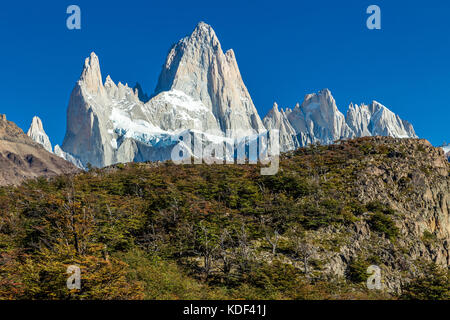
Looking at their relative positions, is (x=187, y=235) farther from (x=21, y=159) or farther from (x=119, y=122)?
(x=119, y=122)

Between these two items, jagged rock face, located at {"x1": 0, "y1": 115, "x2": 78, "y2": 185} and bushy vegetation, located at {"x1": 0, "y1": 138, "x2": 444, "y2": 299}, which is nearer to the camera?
bushy vegetation, located at {"x1": 0, "y1": 138, "x2": 444, "y2": 299}

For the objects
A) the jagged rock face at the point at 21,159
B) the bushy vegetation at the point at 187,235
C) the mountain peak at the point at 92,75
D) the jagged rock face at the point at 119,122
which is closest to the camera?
the bushy vegetation at the point at 187,235

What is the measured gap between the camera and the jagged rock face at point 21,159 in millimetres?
135875

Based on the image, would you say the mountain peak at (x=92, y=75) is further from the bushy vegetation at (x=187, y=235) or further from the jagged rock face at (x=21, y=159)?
the bushy vegetation at (x=187, y=235)

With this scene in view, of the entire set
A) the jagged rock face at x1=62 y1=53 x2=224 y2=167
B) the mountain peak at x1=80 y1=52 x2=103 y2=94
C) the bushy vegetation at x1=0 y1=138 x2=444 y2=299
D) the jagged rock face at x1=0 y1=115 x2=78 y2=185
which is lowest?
the bushy vegetation at x1=0 y1=138 x2=444 y2=299

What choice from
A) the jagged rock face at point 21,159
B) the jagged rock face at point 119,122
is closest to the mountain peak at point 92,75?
the jagged rock face at point 119,122

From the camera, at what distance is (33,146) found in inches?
6422

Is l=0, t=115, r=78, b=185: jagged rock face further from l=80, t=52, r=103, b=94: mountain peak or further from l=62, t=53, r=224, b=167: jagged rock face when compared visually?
l=80, t=52, r=103, b=94: mountain peak

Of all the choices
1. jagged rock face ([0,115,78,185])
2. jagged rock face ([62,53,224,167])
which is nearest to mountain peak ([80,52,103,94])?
jagged rock face ([62,53,224,167])

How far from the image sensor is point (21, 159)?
14775cm

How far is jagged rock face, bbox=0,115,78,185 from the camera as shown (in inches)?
5349

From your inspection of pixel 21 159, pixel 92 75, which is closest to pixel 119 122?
pixel 92 75

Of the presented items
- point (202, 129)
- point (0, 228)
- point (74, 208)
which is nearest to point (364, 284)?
point (74, 208)

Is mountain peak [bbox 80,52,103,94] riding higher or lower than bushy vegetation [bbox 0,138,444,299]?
higher
